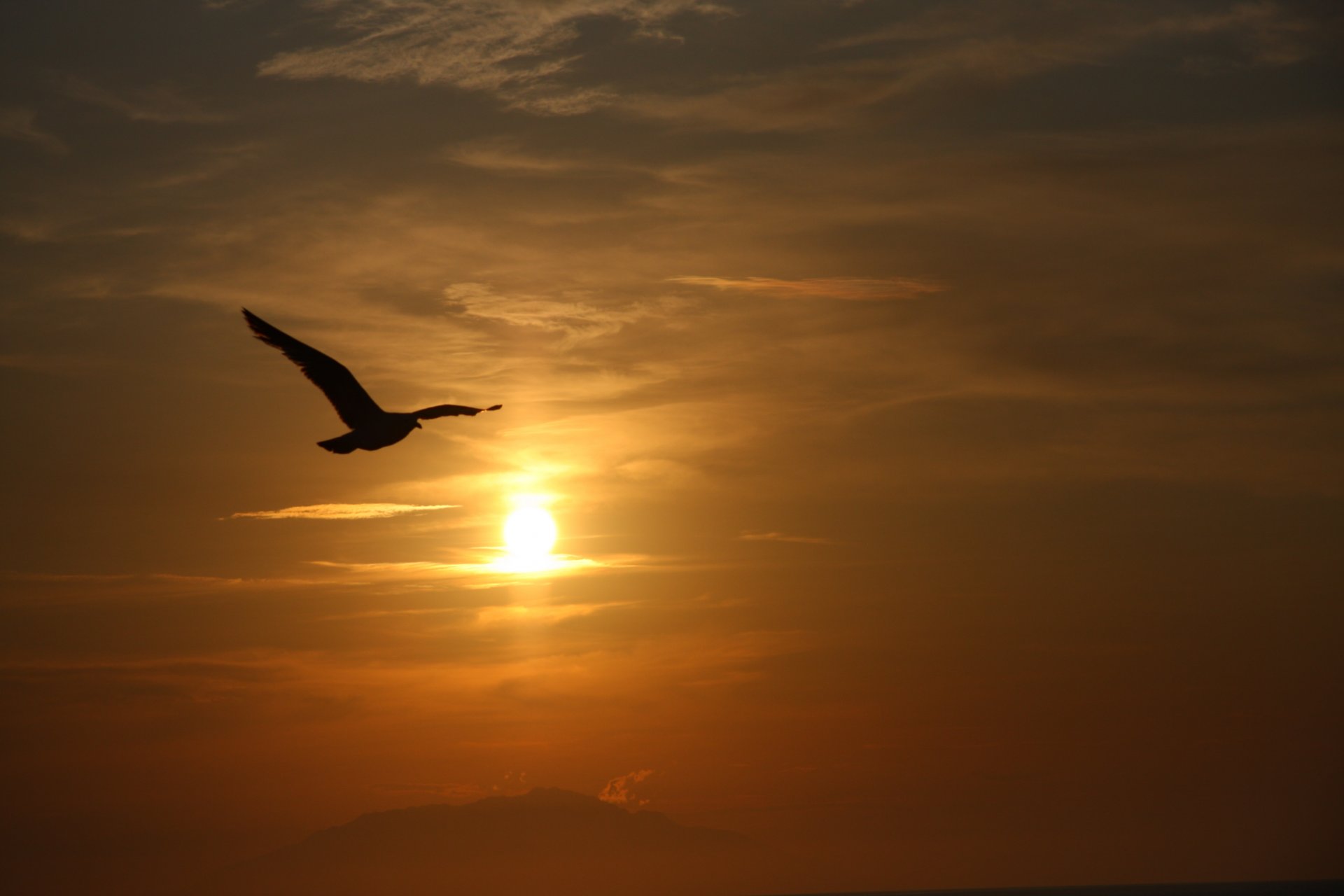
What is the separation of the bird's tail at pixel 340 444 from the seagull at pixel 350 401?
53 centimetres

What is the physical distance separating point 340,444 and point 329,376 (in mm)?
4076

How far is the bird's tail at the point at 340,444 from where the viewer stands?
32.8 m

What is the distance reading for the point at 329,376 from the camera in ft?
117

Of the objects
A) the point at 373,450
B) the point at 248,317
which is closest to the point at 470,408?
the point at 373,450

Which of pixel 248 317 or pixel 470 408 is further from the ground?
pixel 248 317

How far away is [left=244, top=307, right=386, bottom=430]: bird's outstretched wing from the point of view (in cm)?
3538

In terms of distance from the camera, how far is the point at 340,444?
32844 millimetres

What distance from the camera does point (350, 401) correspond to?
35938 mm

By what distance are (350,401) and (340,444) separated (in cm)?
358

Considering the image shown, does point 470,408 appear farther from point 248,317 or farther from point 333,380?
point 248,317

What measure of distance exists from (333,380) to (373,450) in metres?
3.42

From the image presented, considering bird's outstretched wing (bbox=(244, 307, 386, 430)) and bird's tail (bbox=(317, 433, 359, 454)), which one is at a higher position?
bird's outstretched wing (bbox=(244, 307, 386, 430))

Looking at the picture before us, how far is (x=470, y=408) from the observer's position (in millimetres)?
34969

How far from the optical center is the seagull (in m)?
34.3
